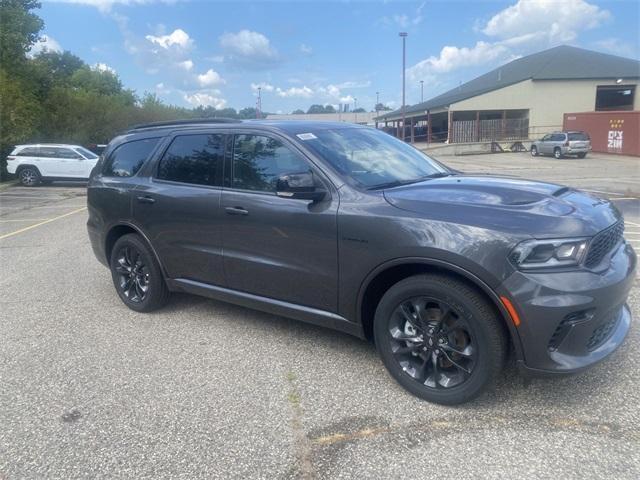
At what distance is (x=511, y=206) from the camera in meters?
3.10

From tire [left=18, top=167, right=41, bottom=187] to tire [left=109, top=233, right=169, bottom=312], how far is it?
754 inches

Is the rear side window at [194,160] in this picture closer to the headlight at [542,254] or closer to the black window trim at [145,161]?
the black window trim at [145,161]

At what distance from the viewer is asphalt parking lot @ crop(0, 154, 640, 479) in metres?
2.76

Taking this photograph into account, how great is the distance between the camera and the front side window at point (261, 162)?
3898mm

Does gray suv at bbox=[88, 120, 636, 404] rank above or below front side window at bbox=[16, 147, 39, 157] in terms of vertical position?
below

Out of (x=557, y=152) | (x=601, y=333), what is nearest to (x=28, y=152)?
(x=601, y=333)

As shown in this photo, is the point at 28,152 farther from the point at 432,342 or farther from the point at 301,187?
the point at 432,342

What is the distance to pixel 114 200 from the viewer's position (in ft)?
17.0

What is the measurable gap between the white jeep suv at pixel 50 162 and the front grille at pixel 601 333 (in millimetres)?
21493

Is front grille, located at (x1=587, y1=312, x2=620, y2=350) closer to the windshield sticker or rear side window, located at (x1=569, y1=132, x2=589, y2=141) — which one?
the windshield sticker

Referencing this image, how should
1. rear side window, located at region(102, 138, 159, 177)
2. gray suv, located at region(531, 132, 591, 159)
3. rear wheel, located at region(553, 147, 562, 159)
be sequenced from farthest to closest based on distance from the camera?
rear wheel, located at region(553, 147, 562, 159) < gray suv, located at region(531, 132, 591, 159) < rear side window, located at region(102, 138, 159, 177)

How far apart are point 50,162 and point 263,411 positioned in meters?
21.6

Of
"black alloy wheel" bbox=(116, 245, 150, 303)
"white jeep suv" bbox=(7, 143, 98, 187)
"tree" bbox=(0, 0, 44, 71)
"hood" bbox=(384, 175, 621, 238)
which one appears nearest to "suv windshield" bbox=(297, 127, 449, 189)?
"hood" bbox=(384, 175, 621, 238)

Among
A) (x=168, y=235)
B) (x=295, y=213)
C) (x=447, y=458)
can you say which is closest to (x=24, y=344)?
(x=168, y=235)
